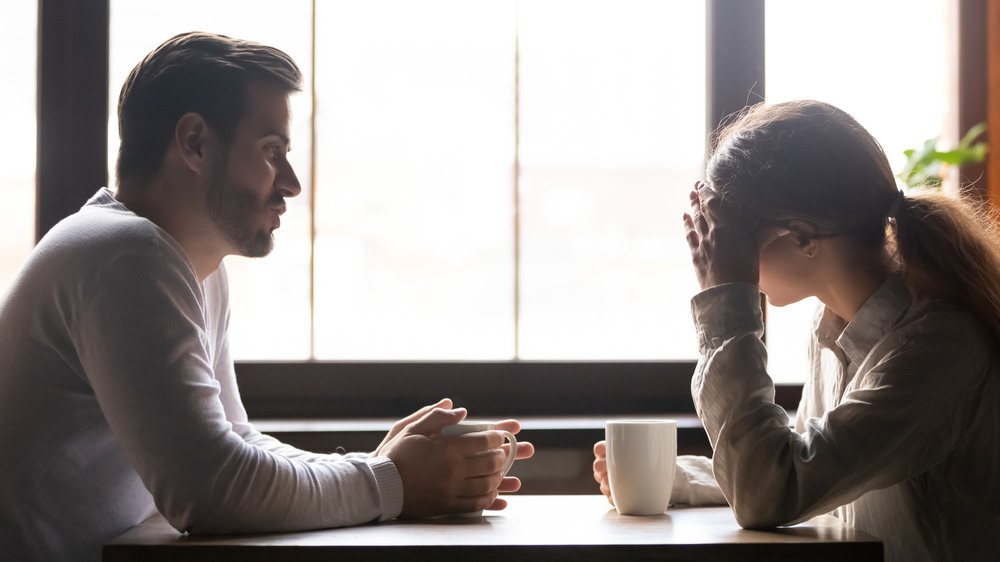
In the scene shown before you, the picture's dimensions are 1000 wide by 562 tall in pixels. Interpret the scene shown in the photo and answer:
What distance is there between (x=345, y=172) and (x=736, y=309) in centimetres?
109

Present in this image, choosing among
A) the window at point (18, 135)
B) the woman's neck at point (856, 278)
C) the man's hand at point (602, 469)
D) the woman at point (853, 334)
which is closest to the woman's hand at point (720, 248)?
the woman at point (853, 334)

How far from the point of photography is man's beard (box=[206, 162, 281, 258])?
1212mm

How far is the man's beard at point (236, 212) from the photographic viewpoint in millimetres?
1212

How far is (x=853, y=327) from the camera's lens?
117cm

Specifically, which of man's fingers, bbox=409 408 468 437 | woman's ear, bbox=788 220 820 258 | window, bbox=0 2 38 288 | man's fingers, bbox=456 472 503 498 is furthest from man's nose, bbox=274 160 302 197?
window, bbox=0 2 38 288

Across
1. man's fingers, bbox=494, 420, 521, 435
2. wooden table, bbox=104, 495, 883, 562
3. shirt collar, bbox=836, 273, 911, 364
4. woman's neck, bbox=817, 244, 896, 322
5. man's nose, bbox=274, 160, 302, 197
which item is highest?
man's nose, bbox=274, 160, 302, 197

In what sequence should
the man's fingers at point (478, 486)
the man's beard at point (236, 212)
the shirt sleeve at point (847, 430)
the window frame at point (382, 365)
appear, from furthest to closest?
the window frame at point (382, 365), the man's beard at point (236, 212), the man's fingers at point (478, 486), the shirt sleeve at point (847, 430)

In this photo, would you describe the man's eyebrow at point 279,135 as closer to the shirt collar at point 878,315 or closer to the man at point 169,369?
the man at point 169,369

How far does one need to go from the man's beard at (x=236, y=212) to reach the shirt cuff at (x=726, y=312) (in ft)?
2.00

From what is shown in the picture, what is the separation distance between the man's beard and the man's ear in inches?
1.0

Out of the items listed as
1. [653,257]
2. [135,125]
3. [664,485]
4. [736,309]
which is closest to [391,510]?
[664,485]

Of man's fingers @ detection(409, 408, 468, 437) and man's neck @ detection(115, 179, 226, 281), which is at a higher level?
man's neck @ detection(115, 179, 226, 281)

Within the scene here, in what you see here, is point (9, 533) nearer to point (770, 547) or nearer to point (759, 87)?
point (770, 547)

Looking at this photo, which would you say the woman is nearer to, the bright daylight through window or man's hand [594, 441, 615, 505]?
man's hand [594, 441, 615, 505]
